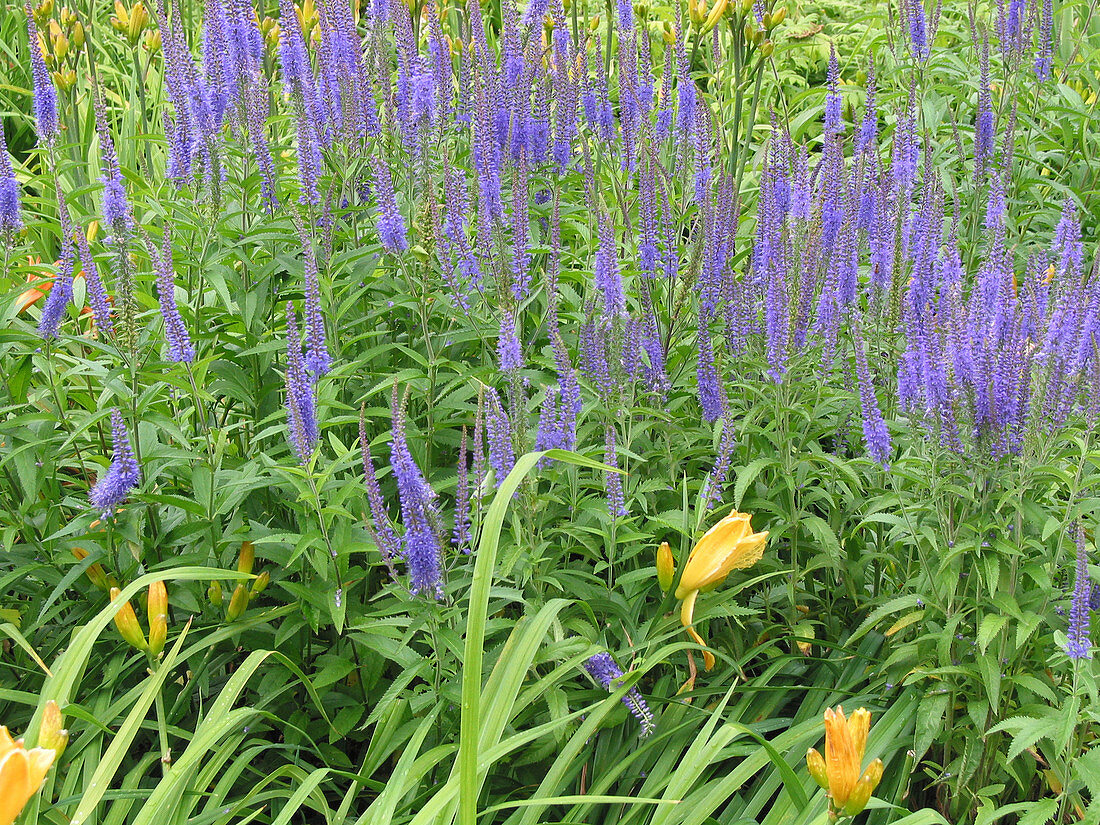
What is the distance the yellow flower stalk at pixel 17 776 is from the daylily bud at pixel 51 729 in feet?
1.12

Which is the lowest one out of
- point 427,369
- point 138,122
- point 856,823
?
point 856,823

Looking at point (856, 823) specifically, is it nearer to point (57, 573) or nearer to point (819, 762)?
point (819, 762)

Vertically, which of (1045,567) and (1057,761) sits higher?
(1045,567)

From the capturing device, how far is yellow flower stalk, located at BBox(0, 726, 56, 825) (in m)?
1.52

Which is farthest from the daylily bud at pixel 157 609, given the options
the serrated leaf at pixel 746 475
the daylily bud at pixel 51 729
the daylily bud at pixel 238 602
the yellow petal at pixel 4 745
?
the serrated leaf at pixel 746 475

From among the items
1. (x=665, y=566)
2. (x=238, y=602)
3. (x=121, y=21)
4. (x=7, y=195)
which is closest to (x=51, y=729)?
(x=238, y=602)

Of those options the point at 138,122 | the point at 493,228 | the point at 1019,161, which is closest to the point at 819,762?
the point at 493,228

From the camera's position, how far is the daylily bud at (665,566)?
252 cm

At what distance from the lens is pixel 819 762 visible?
1.87 m

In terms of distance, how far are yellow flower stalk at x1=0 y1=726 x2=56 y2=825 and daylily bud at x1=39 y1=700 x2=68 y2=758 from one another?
0.34 m

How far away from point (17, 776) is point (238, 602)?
1.12m

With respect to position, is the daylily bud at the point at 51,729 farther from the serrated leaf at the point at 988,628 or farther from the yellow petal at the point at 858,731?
the serrated leaf at the point at 988,628

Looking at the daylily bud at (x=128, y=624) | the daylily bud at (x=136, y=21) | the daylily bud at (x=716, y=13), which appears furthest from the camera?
the daylily bud at (x=136, y=21)

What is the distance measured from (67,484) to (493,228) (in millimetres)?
1841
